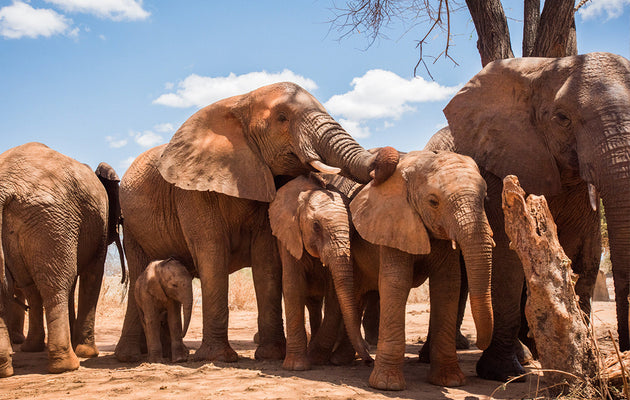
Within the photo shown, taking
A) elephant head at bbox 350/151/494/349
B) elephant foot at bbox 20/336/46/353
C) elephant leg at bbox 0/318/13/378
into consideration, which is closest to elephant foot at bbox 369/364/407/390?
elephant head at bbox 350/151/494/349

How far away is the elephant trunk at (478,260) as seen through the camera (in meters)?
5.08

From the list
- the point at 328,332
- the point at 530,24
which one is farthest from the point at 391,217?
the point at 530,24

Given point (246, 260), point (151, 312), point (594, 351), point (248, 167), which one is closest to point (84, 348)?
point (151, 312)

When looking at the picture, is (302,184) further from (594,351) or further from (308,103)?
(594,351)

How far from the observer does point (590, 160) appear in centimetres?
526

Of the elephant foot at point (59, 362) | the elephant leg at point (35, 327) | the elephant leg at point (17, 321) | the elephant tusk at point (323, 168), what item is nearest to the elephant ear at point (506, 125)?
the elephant tusk at point (323, 168)

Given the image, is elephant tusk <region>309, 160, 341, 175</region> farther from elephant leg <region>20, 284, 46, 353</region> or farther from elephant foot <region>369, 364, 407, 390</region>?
elephant leg <region>20, 284, 46, 353</region>

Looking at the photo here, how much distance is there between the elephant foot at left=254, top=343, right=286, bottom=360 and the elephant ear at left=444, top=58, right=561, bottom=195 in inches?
111

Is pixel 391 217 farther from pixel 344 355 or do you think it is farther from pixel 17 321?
pixel 17 321

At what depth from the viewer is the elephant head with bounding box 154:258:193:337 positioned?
7059mm

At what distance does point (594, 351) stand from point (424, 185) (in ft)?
5.92

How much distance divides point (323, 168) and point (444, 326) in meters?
1.88

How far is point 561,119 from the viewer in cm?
570

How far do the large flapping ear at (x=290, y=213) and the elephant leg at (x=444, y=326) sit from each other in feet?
4.26
